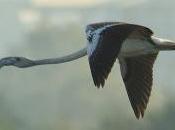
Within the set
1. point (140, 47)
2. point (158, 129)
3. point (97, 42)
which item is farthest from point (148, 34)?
point (158, 129)

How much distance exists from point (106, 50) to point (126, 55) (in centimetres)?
198

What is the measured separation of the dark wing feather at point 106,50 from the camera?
11.0 m

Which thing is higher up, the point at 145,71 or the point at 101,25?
the point at 101,25

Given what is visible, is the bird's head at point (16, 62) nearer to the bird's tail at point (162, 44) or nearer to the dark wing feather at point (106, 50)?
the bird's tail at point (162, 44)

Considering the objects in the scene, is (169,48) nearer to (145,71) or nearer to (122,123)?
(145,71)

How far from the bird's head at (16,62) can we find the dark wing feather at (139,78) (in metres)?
1.45

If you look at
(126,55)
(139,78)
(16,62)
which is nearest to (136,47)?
(126,55)

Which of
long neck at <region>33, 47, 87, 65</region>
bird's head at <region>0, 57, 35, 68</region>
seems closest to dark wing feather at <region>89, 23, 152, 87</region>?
long neck at <region>33, 47, 87, 65</region>

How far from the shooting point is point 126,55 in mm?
13398

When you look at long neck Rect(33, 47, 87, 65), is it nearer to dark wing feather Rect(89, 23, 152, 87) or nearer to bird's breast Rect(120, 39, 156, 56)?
bird's breast Rect(120, 39, 156, 56)

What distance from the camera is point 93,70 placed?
11.1 meters

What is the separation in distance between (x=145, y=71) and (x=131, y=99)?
42 centimetres

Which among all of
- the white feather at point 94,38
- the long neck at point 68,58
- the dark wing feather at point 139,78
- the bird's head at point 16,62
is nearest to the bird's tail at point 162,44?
the dark wing feather at point 139,78

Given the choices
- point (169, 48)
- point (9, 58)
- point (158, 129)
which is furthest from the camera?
point (158, 129)
